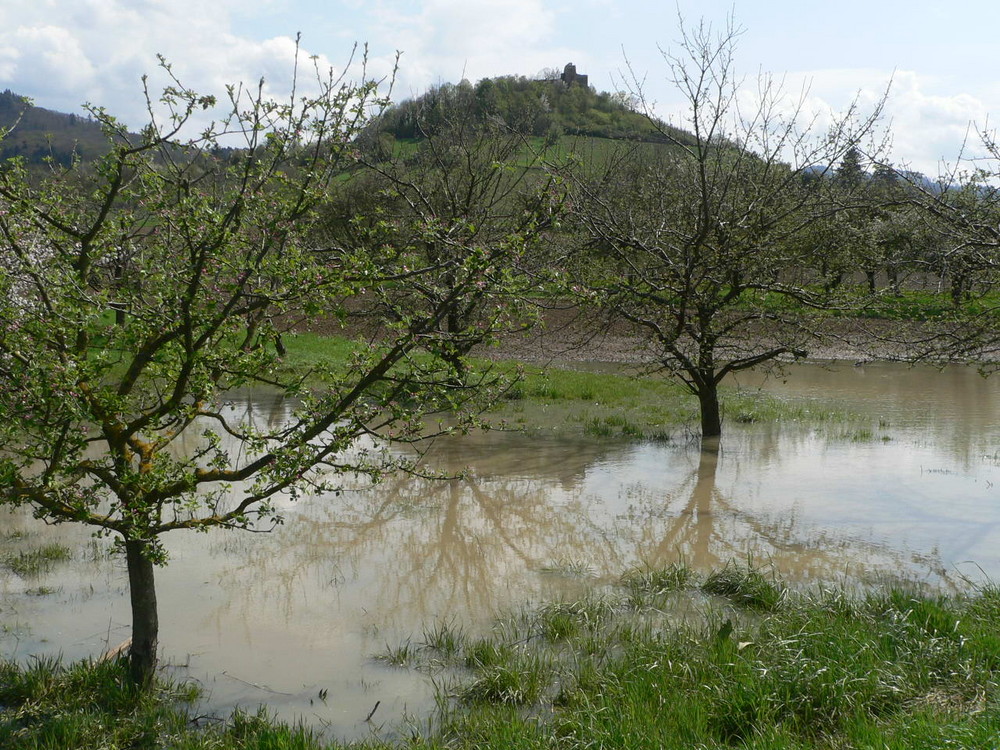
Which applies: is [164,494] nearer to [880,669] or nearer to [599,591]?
[599,591]

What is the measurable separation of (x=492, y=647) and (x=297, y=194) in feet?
11.1

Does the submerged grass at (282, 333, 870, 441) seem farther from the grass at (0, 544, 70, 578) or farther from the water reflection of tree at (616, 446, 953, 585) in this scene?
the grass at (0, 544, 70, 578)

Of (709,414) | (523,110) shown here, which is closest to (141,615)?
(709,414)

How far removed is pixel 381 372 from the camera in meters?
5.82

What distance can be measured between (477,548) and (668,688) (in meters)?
4.14

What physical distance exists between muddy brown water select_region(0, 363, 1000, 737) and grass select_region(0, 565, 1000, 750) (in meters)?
0.46

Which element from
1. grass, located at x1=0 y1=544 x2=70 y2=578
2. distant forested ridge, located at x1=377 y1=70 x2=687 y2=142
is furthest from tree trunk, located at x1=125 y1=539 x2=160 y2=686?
distant forested ridge, located at x1=377 y1=70 x2=687 y2=142

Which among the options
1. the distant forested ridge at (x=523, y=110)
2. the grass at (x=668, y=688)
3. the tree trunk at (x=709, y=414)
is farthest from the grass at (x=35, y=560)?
the tree trunk at (x=709, y=414)

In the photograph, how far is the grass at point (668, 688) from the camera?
4.92 m

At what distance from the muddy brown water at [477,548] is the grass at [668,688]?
46cm

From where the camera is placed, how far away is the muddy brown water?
6641mm

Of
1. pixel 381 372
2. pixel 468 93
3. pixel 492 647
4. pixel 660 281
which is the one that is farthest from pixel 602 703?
pixel 468 93

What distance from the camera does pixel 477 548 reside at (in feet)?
31.1

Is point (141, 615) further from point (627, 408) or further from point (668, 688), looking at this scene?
point (627, 408)
